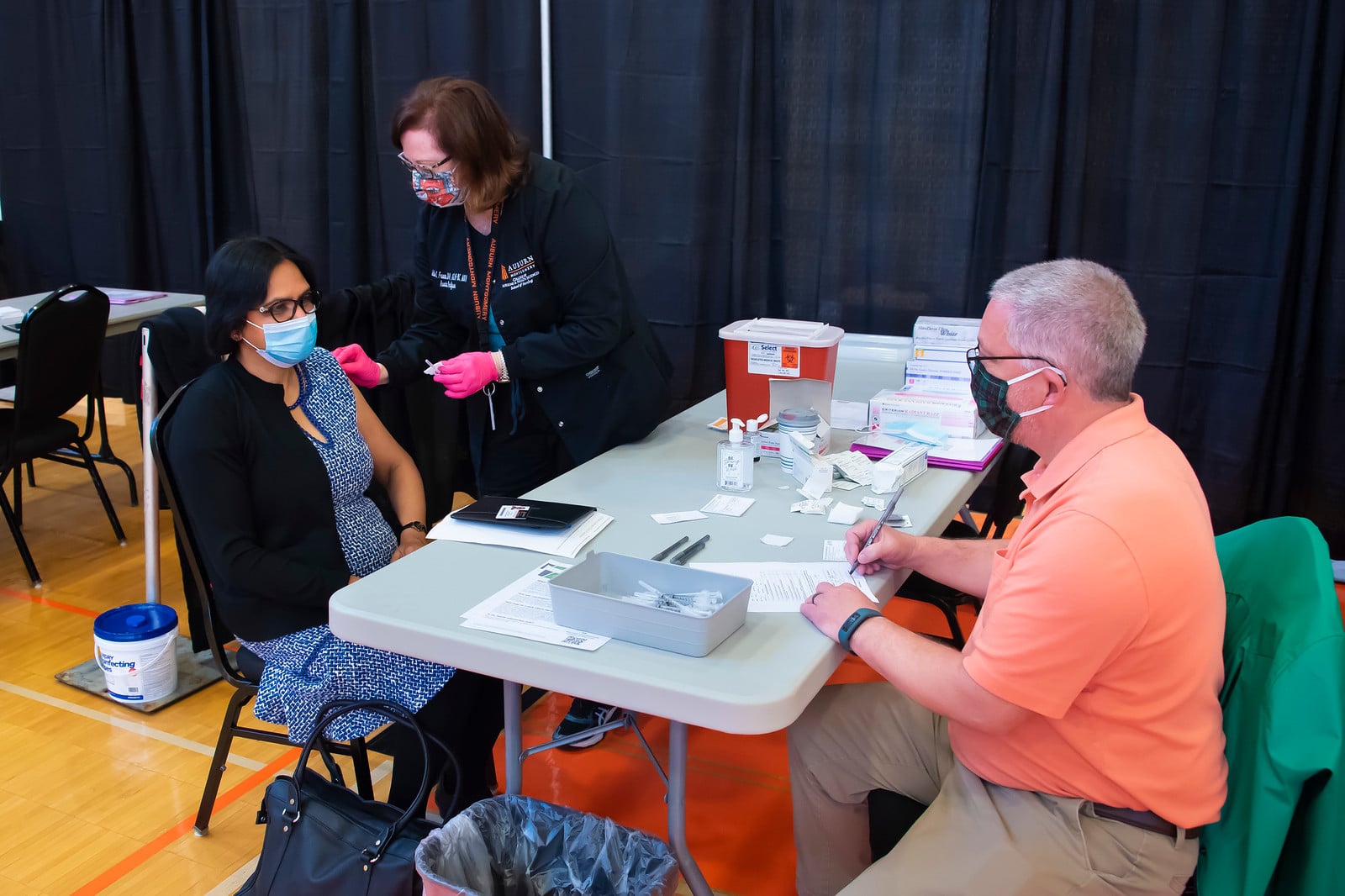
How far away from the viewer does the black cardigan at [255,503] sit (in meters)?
1.89

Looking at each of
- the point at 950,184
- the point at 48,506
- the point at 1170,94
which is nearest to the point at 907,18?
the point at 950,184

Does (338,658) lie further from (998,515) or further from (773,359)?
(998,515)

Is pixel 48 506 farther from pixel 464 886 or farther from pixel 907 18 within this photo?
pixel 907 18

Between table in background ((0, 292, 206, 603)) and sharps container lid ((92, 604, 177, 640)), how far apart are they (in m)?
0.11

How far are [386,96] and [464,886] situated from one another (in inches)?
142

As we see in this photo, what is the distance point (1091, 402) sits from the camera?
145 cm

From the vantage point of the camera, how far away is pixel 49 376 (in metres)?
3.36

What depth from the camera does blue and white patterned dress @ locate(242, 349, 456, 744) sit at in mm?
1930

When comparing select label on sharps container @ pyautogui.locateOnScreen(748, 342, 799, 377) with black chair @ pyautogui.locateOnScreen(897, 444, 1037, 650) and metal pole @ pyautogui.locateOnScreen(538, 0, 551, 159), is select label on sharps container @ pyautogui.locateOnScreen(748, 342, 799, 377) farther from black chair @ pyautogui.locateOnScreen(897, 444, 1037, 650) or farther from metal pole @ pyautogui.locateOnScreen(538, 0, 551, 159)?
metal pole @ pyautogui.locateOnScreen(538, 0, 551, 159)

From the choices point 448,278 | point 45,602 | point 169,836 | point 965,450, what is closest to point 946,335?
point 965,450

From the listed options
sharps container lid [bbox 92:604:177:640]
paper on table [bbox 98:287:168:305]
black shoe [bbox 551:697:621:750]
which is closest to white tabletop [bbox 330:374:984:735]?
black shoe [bbox 551:697:621:750]

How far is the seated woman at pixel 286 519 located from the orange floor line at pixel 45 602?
1.62m

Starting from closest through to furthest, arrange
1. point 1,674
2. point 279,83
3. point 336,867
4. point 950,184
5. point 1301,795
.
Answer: point 1301,795 → point 336,867 → point 1,674 → point 950,184 → point 279,83

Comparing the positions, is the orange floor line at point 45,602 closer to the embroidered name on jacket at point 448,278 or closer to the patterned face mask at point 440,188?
the embroidered name on jacket at point 448,278
